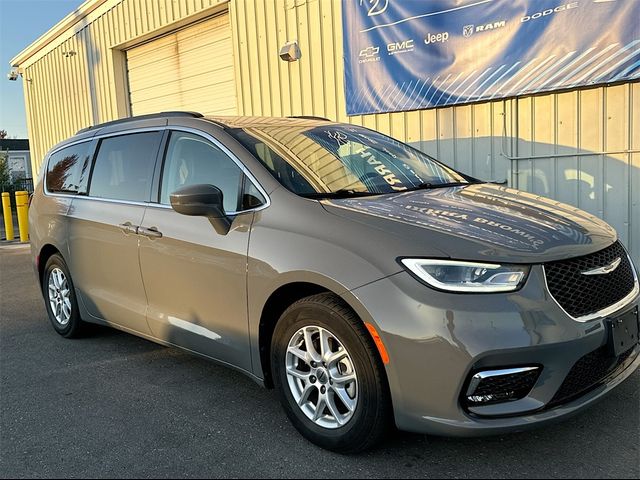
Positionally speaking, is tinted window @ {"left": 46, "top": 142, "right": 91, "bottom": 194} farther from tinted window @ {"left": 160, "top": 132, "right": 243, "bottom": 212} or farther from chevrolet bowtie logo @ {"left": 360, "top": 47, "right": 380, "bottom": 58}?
chevrolet bowtie logo @ {"left": 360, "top": 47, "right": 380, "bottom": 58}

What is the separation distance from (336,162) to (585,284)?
1547mm

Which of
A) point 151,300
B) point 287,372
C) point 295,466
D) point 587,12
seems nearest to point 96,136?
point 151,300

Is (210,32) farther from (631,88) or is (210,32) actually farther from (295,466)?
(295,466)

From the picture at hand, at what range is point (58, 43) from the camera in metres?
15.0

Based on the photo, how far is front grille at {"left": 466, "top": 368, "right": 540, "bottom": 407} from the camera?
93.1 inches

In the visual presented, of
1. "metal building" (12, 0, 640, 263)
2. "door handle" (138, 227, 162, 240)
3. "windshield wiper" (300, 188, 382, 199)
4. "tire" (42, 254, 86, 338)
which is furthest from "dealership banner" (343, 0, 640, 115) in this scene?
"tire" (42, 254, 86, 338)

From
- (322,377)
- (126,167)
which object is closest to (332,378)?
(322,377)

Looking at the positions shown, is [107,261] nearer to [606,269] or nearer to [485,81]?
[606,269]

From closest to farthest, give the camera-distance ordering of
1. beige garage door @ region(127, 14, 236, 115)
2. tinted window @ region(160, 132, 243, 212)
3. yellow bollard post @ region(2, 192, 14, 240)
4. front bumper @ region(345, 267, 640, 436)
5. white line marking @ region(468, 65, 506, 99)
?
1. front bumper @ region(345, 267, 640, 436)
2. tinted window @ region(160, 132, 243, 212)
3. white line marking @ region(468, 65, 506, 99)
4. beige garage door @ region(127, 14, 236, 115)
5. yellow bollard post @ region(2, 192, 14, 240)

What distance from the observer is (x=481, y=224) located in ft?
8.86

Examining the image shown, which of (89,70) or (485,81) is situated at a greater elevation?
(89,70)

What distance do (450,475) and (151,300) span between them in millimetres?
2159

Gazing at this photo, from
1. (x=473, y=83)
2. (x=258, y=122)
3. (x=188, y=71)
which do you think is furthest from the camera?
(x=188, y=71)

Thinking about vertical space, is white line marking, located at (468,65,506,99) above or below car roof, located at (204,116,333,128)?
above
